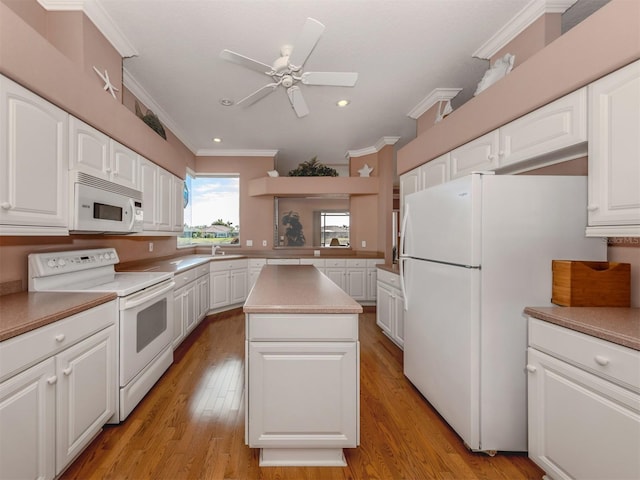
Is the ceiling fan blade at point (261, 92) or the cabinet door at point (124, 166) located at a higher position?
the ceiling fan blade at point (261, 92)

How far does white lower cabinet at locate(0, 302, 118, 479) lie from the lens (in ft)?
3.96

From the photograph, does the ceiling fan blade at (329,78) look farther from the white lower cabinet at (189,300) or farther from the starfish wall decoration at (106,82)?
the white lower cabinet at (189,300)

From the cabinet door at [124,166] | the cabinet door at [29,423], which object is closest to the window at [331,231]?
the cabinet door at [124,166]

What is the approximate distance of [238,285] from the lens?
4.99 m

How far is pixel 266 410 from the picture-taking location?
1619 millimetres

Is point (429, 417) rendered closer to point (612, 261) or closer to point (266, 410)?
point (266, 410)

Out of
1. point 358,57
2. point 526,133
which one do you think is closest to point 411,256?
point 526,133

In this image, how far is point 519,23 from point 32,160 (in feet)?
10.9

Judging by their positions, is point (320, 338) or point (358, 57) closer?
point (320, 338)

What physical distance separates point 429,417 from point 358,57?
9.78 ft

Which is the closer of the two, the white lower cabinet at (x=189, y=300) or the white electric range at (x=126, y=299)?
the white electric range at (x=126, y=299)

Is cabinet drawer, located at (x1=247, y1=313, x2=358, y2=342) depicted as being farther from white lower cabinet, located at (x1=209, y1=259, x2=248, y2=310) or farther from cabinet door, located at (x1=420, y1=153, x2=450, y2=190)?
white lower cabinet, located at (x1=209, y1=259, x2=248, y2=310)

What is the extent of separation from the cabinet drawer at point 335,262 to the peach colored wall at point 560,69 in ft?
9.49

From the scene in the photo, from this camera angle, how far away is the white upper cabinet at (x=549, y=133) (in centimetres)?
162
